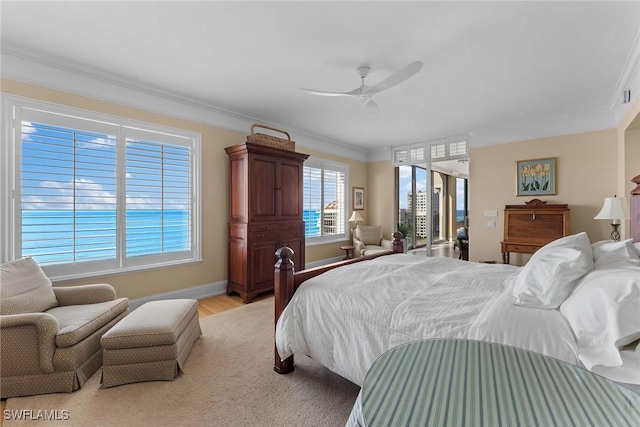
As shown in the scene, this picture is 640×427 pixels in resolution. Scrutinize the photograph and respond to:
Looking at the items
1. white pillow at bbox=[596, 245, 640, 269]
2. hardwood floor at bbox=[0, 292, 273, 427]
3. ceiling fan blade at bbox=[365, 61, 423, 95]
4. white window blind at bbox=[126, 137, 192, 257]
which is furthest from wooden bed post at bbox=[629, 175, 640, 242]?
white window blind at bbox=[126, 137, 192, 257]

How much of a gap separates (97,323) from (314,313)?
1.67m

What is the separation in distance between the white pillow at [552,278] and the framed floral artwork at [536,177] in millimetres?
3638

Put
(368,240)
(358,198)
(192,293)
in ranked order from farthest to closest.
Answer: (358,198) → (368,240) → (192,293)

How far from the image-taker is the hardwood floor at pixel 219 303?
3494 millimetres

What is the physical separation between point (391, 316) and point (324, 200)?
4.43m

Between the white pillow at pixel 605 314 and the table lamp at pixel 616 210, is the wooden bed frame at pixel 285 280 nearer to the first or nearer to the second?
the table lamp at pixel 616 210

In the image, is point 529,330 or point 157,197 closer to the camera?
point 529,330

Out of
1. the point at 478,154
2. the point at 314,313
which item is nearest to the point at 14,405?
the point at 314,313

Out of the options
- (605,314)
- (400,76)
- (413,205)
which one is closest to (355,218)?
(413,205)

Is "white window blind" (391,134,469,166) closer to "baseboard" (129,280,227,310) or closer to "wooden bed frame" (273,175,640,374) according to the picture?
"wooden bed frame" (273,175,640,374)

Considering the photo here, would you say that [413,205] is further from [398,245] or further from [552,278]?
[552,278]

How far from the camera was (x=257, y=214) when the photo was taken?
3977mm

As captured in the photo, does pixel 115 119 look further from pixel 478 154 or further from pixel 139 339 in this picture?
pixel 478 154

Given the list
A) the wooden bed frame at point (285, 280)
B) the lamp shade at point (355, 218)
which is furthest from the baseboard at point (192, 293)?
the lamp shade at point (355, 218)
